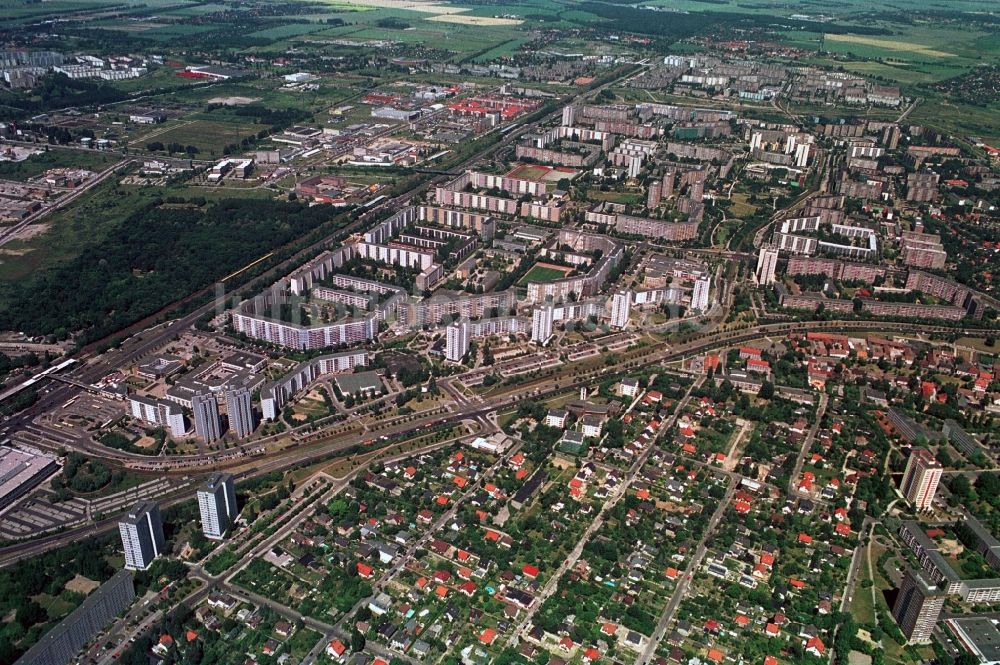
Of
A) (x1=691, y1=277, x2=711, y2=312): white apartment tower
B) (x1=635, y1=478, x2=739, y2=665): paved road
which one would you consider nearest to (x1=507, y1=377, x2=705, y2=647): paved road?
(x1=635, y1=478, x2=739, y2=665): paved road

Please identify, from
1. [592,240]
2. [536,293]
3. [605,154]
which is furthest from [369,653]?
[605,154]

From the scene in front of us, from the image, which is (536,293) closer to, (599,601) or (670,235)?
(670,235)

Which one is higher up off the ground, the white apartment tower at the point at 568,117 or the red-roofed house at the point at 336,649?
the white apartment tower at the point at 568,117

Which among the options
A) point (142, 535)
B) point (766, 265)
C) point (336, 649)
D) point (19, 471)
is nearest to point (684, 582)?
point (336, 649)

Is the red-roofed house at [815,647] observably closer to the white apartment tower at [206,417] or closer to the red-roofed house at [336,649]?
the red-roofed house at [336,649]

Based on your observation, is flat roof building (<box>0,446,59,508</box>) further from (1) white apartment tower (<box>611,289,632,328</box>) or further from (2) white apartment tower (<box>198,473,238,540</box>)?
(1) white apartment tower (<box>611,289,632,328</box>)

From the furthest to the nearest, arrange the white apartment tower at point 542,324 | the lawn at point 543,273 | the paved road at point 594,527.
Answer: the lawn at point 543,273 < the white apartment tower at point 542,324 < the paved road at point 594,527

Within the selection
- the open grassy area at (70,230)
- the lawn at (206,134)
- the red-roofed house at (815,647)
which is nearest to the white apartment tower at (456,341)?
the red-roofed house at (815,647)

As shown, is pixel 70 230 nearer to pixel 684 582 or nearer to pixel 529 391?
pixel 529 391
